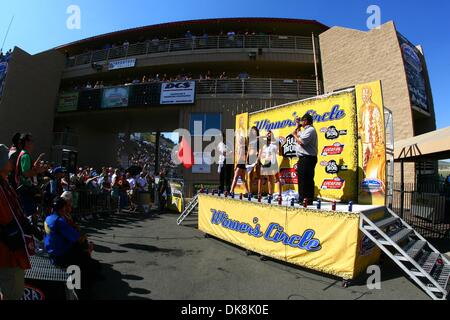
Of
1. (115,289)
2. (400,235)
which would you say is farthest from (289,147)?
(115,289)

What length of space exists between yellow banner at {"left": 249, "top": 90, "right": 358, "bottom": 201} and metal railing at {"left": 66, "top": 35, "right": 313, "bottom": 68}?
559 inches

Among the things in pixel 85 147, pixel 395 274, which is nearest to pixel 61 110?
pixel 85 147

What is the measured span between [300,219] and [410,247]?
6.39 feet

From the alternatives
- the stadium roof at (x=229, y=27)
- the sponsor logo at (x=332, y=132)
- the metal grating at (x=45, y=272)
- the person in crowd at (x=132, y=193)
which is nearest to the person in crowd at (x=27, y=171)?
the metal grating at (x=45, y=272)

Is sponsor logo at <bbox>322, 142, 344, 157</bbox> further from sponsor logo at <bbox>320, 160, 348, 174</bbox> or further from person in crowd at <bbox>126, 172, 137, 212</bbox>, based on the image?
person in crowd at <bbox>126, 172, 137, 212</bbox>

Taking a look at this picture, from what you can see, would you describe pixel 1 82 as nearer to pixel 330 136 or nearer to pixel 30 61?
pixel 30 61

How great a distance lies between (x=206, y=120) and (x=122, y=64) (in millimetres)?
9205

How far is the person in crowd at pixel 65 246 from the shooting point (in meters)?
4.02

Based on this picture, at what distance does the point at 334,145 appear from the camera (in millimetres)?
6883

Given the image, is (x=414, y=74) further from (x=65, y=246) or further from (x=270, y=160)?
(x=65, y=246)

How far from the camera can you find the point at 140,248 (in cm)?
648

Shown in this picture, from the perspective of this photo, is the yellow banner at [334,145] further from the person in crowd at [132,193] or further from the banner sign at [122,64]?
the banner sign at [122,64]

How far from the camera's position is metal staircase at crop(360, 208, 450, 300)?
3975 millimetres

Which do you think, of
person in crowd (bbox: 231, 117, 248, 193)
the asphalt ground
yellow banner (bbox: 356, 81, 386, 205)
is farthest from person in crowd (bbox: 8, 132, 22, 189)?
yellow banner (bbox: 356, 81, 386, 205)
